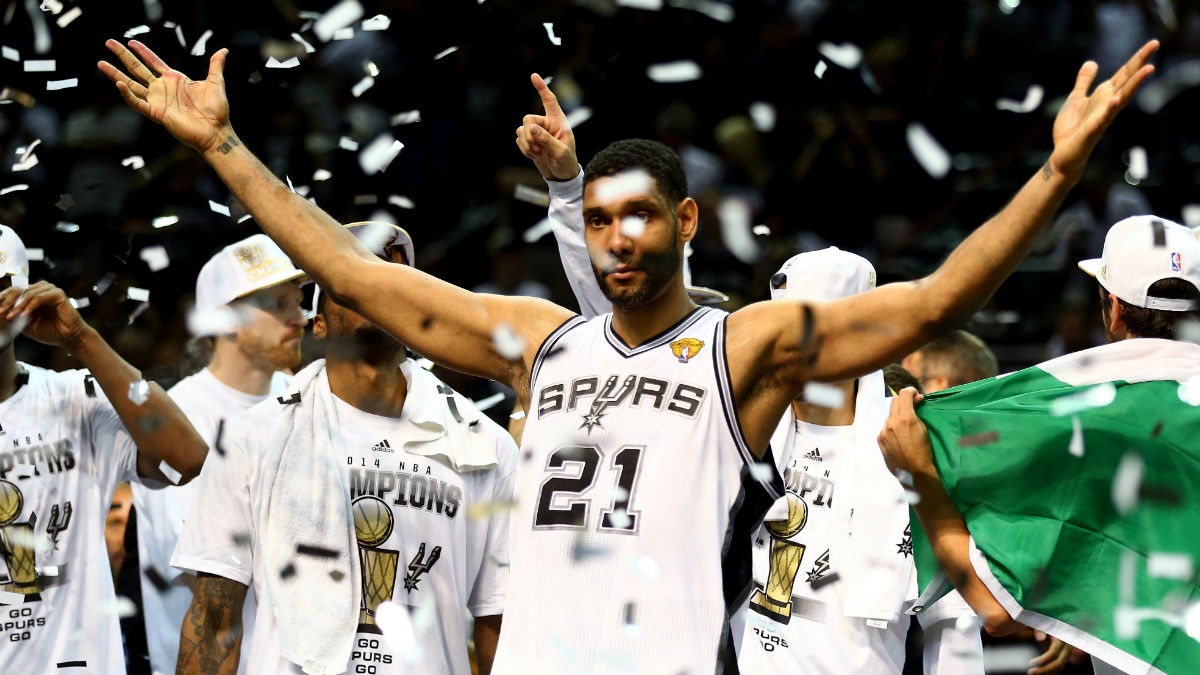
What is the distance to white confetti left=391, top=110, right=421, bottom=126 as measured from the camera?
827cm

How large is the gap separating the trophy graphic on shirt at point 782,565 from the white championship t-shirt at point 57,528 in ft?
7.37

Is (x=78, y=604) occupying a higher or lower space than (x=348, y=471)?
lower

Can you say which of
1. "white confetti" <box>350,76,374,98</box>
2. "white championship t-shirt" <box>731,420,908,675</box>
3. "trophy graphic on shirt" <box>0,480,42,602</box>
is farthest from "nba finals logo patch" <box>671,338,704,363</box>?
"white confetti" <box>350,76,374,98</box>

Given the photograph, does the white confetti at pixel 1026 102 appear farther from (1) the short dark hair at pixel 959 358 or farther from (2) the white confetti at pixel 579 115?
(1) the short dark hair at pixel 959 358

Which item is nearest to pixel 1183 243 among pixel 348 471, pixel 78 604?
pixel 348 471

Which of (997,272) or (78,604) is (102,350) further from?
(997,272)

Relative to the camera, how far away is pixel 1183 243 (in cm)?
447

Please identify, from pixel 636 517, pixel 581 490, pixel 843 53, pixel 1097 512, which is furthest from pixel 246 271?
pixel 843 53

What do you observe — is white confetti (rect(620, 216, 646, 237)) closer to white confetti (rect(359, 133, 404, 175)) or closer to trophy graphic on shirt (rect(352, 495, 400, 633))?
trophy graphic on shirt (rect(352, 495, 400, 633))

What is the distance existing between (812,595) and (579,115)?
14.2 ft

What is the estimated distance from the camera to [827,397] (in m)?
4.98

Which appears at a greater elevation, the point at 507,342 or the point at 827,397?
the point at 827,397

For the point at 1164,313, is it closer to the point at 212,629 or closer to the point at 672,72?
the point at 212,629

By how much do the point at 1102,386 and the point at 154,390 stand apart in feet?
10.3
